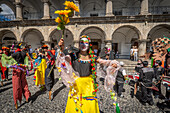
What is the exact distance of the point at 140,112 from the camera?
10.3 ft

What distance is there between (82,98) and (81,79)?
409mm

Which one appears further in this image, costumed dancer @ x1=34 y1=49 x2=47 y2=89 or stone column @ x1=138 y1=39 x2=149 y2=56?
stone column @ x1=138 y1=39 x2=149 y2=56

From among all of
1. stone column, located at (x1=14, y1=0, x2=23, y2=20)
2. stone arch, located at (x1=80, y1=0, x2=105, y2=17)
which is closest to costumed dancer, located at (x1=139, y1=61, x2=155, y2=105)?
stone arch, located at (x1=80, y1=0, x2=105, y2=17)

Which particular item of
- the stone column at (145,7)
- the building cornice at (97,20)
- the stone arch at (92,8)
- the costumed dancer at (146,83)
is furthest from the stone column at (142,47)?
the stone arch at (92,8)

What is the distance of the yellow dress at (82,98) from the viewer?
1.82 meters

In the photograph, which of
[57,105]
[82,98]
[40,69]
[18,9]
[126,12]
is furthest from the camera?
[126,12]

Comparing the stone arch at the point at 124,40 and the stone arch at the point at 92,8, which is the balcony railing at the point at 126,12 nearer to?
the stone arch at the point at 92,8

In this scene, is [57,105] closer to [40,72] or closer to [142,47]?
[40,72]

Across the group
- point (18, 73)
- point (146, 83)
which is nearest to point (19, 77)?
point (18, 73)

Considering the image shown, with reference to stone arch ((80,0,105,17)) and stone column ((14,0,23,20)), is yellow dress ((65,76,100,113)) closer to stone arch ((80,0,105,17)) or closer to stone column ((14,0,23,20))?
stone column ((14,0,23,20))

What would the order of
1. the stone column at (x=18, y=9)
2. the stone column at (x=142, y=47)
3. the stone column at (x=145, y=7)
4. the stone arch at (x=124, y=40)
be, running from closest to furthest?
the stone column at (x=145, y=7)
the stone column at (x=142, y=47)
the stone column at (x=18, y=9)
the stone arch at (x=124, y=40)

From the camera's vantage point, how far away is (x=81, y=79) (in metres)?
1.93

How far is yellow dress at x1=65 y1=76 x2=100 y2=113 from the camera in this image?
5.96 feet

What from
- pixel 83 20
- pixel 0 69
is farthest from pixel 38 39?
pixel 0 69
